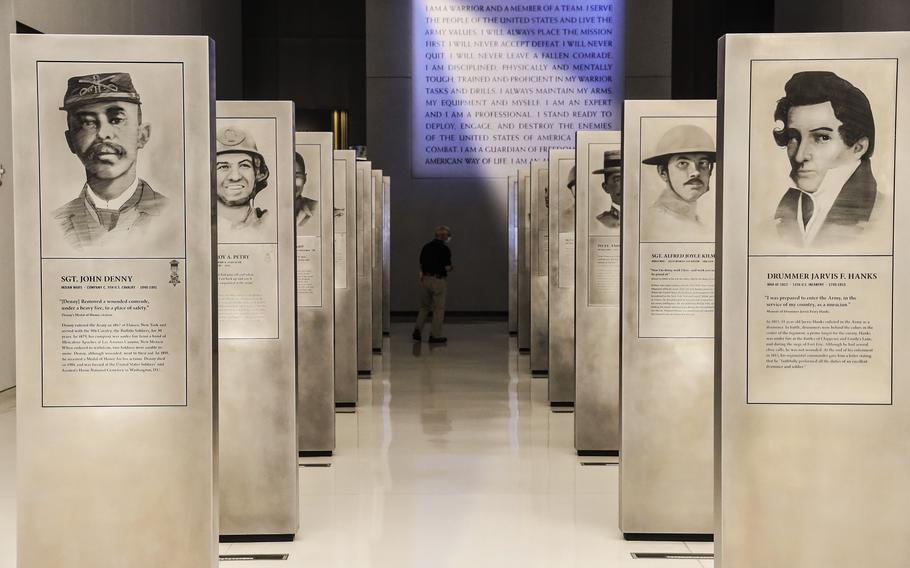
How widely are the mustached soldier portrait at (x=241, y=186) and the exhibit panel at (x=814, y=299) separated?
8.40 feet

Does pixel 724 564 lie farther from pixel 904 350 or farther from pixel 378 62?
pixel 378 62

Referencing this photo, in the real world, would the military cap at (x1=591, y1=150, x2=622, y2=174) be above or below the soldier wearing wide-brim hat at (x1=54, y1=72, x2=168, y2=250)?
above

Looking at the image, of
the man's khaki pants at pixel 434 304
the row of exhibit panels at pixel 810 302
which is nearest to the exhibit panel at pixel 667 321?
the row of exhibit panels at pixel 810 302

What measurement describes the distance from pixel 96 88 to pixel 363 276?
915cm

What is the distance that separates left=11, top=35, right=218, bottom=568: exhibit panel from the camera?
4168 mm

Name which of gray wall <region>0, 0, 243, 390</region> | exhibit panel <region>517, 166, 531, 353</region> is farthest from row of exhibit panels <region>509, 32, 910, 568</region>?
exhibit panel <region>517, 166, 531, 353</region>

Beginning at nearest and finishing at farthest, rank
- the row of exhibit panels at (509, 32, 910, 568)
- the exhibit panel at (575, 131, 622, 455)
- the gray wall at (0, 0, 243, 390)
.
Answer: the row of exhibit panels at (509, 32, 910, 568) < the exhibit panel at (575, 131, 622, 455) < the gray wall at (0, 0, 243, 390)

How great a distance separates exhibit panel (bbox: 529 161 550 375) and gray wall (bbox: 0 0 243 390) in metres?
5.54

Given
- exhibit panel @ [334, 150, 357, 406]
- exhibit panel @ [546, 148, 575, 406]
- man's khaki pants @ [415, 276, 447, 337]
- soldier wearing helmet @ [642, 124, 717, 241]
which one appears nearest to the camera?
soldier wearing helmet @ [642, 124, 717, 241]

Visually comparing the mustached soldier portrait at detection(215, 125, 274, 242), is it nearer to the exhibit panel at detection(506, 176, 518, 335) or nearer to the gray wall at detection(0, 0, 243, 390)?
the gray wall at detection(0, 0, 243, 390)

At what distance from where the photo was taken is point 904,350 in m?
4.10

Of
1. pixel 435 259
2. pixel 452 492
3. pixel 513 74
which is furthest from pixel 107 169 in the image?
pixel 513 74

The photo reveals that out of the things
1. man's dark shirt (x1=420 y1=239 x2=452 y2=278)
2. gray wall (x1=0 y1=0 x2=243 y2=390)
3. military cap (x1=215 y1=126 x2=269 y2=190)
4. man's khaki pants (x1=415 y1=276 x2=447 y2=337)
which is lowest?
man's khaki pants (x1=415 y1=276 x2=447 y2=337)

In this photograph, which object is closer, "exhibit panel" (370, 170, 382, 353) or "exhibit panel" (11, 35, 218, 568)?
"exhibit panel" (11, 35, 218, 568)
